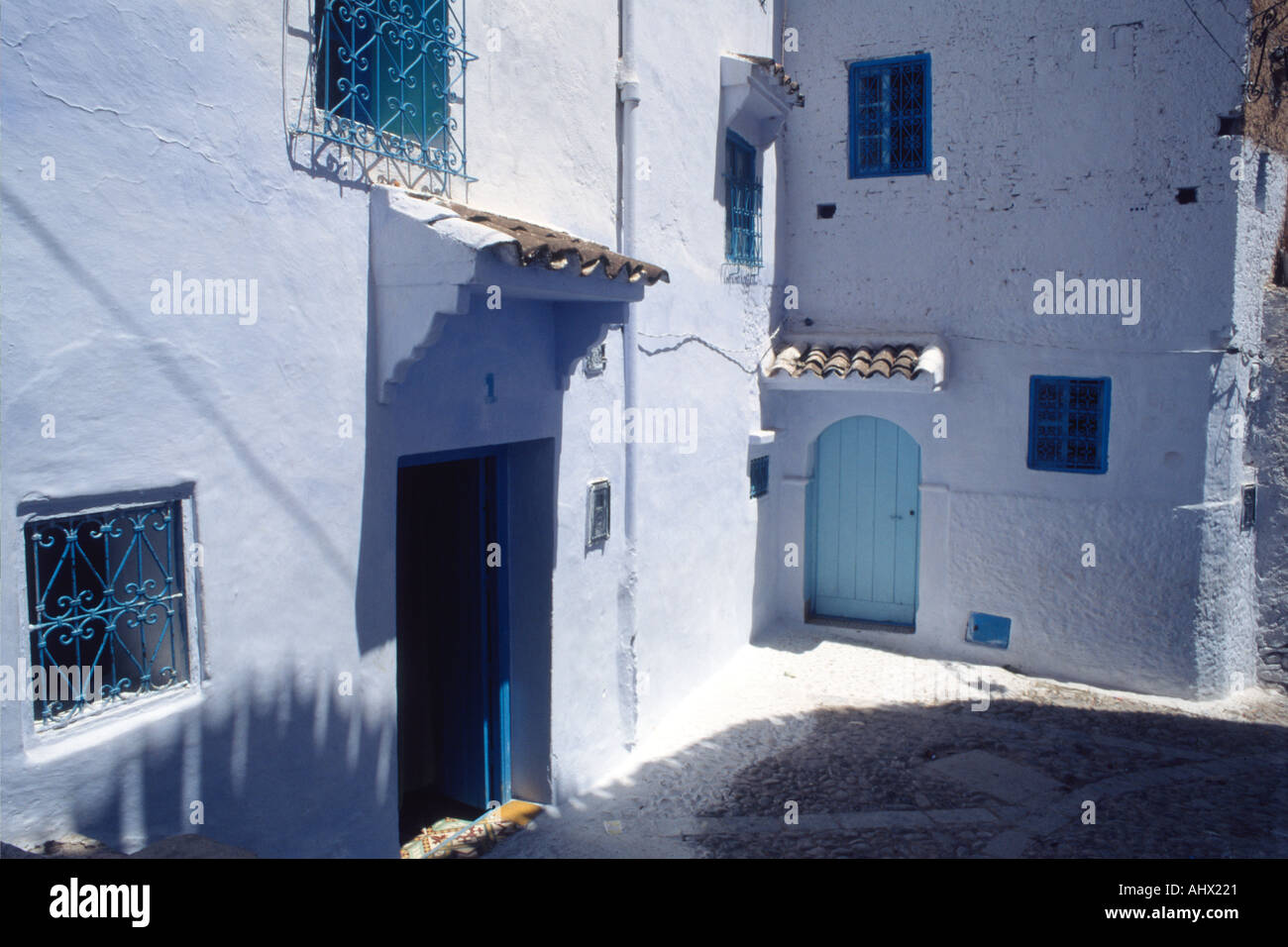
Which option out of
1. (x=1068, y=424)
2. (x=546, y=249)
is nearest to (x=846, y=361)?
(x=1068, y=424)

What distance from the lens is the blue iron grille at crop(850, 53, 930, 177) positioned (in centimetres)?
927

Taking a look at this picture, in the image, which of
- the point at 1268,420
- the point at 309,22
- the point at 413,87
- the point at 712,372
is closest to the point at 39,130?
the point at 309,22

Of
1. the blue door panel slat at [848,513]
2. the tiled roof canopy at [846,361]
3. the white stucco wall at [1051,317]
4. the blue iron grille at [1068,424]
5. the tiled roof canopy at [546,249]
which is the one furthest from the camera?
the blue door panel slat at [848,513]

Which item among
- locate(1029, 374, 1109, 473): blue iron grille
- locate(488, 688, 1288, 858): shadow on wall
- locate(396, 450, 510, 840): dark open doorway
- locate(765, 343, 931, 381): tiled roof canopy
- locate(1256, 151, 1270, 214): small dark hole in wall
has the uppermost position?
locate(1256, 151, 1270, 214): small dark hole in wall

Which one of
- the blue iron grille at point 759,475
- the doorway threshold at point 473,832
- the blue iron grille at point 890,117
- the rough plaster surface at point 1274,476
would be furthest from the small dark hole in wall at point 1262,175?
the doorway threshold at point 473,832

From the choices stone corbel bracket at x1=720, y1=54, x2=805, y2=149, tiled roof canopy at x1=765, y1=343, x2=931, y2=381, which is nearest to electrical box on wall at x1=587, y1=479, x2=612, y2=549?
tiled roof canopy at x1=765, y1=343, x2=931, y2=381

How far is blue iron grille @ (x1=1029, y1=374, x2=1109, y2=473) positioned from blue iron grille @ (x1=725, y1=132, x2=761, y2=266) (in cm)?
300

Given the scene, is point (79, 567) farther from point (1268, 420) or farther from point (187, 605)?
point (1268, 420)

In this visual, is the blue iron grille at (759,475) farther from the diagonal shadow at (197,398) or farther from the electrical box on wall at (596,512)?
the diagonal shadow at (197,398)

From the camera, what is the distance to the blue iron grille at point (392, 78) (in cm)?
395

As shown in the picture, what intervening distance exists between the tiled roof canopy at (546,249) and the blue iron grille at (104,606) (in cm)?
177

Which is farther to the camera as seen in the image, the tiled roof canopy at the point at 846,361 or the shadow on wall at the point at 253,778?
the tiled roof canopy at the point at 846,361

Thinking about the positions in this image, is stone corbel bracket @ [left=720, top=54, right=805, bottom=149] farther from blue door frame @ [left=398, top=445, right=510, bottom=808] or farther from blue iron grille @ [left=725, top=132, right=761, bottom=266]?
blue door frame @ [left=398, top=445, right=510, bottom=808]
